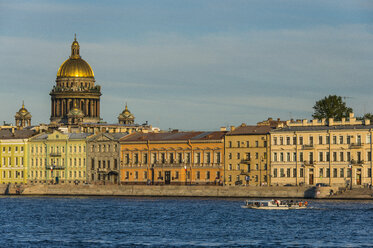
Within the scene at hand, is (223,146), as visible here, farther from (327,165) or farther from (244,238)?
(244,238)

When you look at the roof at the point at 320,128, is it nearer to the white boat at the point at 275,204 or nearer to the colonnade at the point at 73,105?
the white boat at the point at 275,204

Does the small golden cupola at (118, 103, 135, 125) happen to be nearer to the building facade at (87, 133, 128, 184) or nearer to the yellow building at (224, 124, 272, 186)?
the building facade at (87, 133, 128, 184)

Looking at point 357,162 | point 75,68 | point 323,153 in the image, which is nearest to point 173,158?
point 323,153

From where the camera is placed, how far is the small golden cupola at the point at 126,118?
186625mm

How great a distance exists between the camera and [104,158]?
14262cm

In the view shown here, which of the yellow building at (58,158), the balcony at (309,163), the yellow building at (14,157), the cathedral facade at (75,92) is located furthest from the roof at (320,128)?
the cathedral facade at (75,92)

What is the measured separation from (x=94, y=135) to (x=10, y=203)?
87.5ft

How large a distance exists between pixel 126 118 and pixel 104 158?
44.4 m

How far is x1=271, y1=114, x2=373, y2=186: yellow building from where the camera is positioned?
119188 millimetres

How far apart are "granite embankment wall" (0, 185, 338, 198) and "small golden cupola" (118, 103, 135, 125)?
47.2m

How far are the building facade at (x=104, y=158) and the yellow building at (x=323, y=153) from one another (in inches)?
883

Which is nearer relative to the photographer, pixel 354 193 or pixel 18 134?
pixel 354 193

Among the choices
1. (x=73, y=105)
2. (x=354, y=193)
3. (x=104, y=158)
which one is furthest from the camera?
(x=73, y=105)

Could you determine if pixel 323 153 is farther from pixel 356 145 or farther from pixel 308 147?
pixel 356 145
